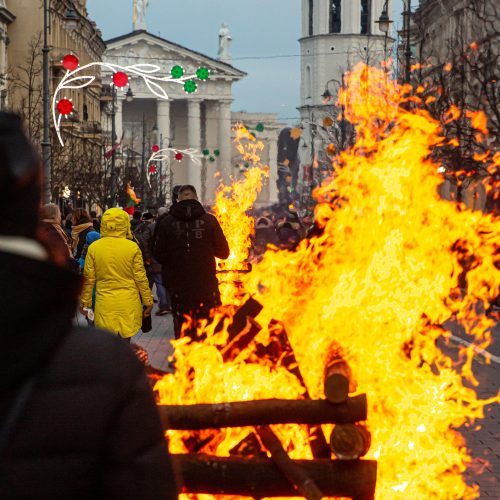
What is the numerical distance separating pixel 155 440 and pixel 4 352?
374 millimetres

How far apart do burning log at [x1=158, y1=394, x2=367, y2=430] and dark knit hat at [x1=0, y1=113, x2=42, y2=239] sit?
336cm

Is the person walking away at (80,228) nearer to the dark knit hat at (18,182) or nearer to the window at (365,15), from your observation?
the dark knit hat at (18,182)

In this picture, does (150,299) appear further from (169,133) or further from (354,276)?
(169,133)

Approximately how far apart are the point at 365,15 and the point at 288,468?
433ft

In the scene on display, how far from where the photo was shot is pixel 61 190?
4034 centimetres

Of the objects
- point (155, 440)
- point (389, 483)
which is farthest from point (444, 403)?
point (155, 440)

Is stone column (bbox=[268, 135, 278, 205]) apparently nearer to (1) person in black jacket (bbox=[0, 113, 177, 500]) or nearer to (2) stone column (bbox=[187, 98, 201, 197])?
(2) stone column (bbox=[187, 98, 201, 197])

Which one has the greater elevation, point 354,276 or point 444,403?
point 354,276

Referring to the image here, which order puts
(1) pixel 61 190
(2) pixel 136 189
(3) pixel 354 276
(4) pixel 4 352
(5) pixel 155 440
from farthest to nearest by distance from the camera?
(2) pixel 136 189 → (1) pixel 61 190 → (3) pixel 354 276 → (5) pixel 155 440 → (4) pixel 4 352

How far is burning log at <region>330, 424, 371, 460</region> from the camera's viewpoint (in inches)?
218

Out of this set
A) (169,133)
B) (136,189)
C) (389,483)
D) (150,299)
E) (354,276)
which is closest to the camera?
(389,483)

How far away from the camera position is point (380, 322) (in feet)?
22.4

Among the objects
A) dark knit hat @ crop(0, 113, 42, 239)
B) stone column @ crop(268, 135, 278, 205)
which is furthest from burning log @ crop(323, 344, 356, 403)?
stone column @ crop(268, 135, 278, 205)

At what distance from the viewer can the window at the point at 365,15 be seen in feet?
439
